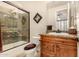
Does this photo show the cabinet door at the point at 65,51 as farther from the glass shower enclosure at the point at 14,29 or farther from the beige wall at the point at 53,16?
the glass shower enclosure at the point at 14,29

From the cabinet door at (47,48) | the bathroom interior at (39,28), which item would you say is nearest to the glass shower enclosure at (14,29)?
the bathroom interior at (39,28)

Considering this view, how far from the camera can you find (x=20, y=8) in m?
1.49

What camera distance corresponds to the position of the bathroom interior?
4.71ft

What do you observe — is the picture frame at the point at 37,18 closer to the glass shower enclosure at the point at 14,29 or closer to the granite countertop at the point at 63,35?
the glass shower enclosure at the point at 14,29

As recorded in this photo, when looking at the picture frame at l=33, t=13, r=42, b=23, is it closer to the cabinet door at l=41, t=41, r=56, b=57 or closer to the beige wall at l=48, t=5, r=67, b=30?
the beige wall at l=48, t=5, r=67, b=30

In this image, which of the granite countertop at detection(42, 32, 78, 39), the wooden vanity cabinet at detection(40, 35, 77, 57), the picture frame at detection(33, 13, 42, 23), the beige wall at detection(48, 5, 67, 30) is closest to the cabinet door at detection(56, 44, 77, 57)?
the wooden vanity cabinet at detection(40, 35, 77, 57)

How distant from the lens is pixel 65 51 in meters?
1.47

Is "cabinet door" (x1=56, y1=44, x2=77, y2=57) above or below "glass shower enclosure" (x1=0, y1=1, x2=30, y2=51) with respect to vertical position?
below

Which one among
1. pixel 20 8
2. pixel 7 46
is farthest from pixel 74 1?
pixel 7 46

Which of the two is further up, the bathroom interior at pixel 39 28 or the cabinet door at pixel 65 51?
the bathroom interior at pixel 39 28

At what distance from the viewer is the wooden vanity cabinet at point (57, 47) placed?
4.74 feet

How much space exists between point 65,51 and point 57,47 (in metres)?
0.11

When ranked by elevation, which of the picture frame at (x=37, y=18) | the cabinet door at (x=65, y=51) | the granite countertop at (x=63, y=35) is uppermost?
the picture frame at (x=37, y=18)

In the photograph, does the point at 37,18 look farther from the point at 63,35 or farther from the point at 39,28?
the point at 63,35
